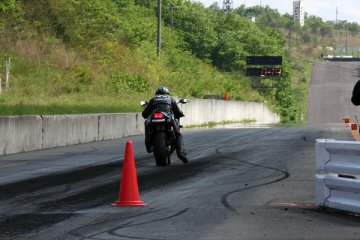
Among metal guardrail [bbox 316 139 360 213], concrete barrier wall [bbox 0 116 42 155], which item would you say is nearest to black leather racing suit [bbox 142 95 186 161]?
concrete barrier wall [bbox 0 116 42 155]

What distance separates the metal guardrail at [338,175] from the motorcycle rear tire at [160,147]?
6626 millimetres

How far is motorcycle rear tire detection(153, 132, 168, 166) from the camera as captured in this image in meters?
18.0

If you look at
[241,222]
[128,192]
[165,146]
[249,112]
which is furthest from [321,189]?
[249,112]

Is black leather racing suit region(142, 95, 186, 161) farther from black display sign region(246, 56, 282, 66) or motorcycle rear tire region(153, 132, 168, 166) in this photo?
black display sign region(246, 56, 282, 66)

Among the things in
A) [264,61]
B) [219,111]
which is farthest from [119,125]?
[264,61]

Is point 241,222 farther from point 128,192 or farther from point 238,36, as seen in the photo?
point 238,36

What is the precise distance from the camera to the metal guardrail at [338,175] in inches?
425

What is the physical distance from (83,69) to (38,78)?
5.60 meters

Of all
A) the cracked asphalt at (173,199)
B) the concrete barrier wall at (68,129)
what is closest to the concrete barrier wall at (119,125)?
the concrete barrier wall at (68,129)

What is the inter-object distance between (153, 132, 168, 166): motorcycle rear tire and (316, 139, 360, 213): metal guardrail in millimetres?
6626

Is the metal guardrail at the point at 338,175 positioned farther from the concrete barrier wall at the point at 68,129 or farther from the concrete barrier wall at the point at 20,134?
the concrete barrier wall at the point at 68,129

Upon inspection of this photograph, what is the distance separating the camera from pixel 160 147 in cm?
1806

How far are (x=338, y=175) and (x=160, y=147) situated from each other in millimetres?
6889

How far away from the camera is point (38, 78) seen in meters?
45.5
